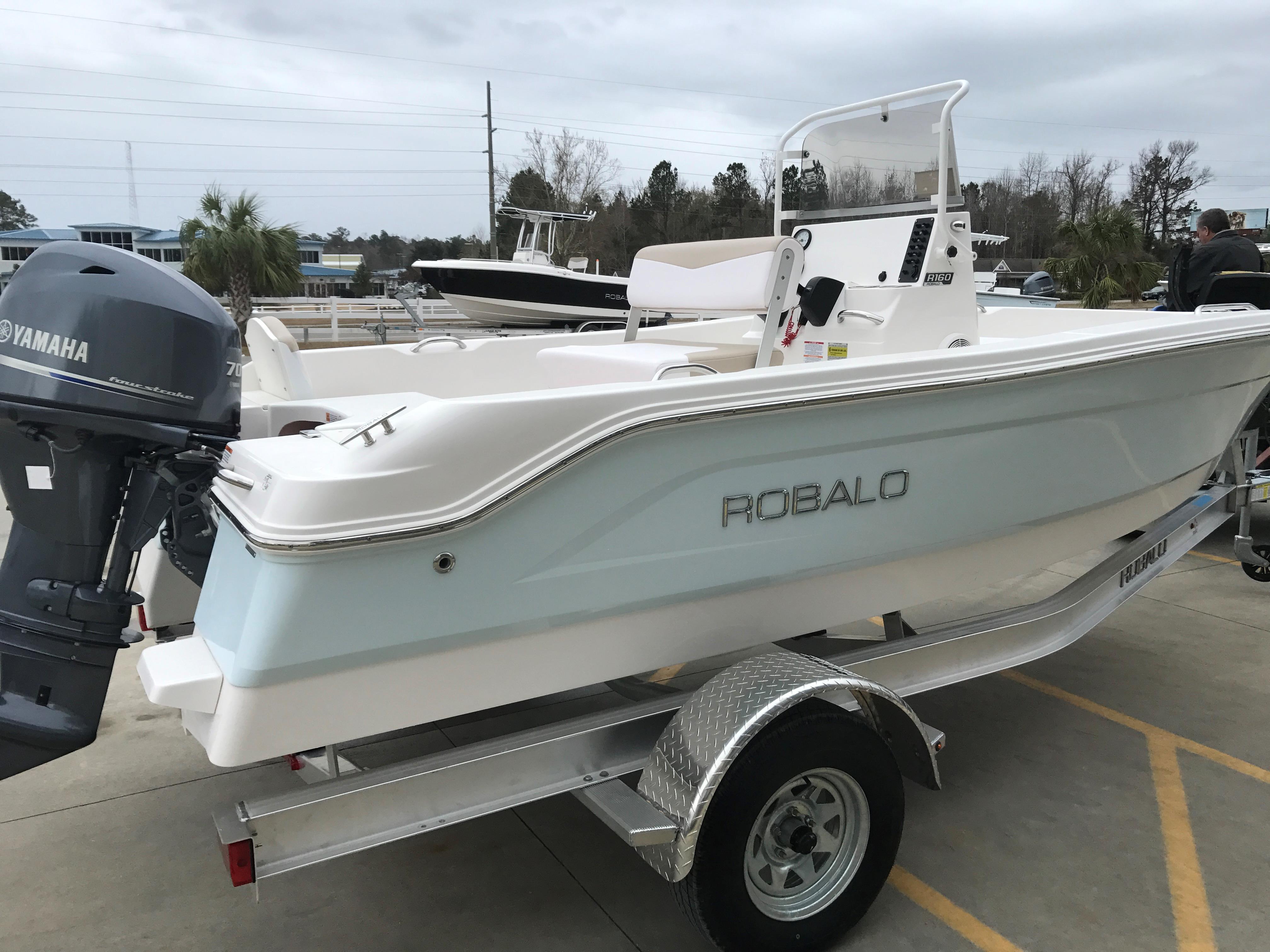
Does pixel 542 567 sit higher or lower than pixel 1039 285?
lower

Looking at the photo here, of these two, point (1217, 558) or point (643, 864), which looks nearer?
point (643, 864)

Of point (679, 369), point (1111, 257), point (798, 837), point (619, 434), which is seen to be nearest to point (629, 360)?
point (679, 369)

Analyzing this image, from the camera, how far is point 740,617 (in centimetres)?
217

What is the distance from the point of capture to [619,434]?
1845mm

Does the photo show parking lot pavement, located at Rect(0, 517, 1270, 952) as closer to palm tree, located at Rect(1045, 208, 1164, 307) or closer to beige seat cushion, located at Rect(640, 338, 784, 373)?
beige seat cushion, located at Rect(640, 338, 784, 373)

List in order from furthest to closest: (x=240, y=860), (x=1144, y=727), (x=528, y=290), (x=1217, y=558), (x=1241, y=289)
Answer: (x=528, y=290), (x=1217, y=558), (x=1241, y=289), (x=1144, y=727), (x=240, y=860)

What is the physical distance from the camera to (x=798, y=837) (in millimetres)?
2006

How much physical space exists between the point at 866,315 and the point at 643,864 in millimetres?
2003

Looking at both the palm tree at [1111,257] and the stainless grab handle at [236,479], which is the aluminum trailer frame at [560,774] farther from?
the palm tree at [1111,257]

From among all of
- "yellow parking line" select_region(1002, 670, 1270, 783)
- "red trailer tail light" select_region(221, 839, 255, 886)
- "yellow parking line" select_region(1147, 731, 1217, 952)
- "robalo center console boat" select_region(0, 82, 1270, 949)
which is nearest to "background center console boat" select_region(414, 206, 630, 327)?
"yellow parking line" select_region(1002, 670, 1270, 783)

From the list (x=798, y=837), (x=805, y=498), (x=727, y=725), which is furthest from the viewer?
(x=805, y=498)

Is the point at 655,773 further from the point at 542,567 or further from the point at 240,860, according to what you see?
the point at 240,860

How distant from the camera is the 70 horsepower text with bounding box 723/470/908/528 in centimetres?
204

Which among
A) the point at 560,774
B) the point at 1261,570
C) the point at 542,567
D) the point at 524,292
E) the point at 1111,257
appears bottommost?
the point at 1261,570
